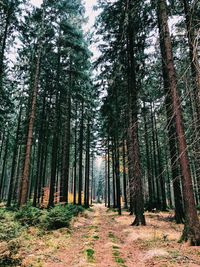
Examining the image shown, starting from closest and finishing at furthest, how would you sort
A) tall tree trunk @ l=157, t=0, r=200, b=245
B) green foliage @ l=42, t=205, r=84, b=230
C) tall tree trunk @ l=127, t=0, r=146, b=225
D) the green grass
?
the green grass < tall tree trunk @ l=157, t=0, r=200, b=245 < green foliage @ l=42, t=205, r=84, b=230 < tall tree trunk @ l=127, t=0, r=146, b=225

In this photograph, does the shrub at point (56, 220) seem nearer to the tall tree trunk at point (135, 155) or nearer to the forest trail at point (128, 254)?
the forest trail at point (128, 254)

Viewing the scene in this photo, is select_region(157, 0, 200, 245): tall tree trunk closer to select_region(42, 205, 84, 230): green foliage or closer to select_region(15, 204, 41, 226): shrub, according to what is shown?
select_region(42, 205, 84, 230): green foliage

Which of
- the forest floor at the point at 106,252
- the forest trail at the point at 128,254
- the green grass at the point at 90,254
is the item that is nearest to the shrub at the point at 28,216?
the forest floor at the point at 106,252

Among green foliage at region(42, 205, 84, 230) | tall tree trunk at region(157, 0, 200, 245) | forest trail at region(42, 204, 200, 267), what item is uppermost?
tall tree trunk at region(157, 0, 200, 245)

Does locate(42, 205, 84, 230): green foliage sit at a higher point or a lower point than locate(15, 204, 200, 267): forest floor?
higher

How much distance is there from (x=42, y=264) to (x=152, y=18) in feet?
33.9

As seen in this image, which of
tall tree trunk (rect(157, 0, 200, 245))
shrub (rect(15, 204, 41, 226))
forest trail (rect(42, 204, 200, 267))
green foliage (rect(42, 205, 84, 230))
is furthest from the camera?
green foliage (rect(42, 205, 84, 230))

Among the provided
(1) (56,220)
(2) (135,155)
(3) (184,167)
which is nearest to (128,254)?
(3) (184,167)

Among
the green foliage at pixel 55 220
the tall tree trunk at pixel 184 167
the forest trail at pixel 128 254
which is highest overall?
the tall tree trunk at pixel 184 167

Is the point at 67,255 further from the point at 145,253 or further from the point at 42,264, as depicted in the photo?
the point at 145,253

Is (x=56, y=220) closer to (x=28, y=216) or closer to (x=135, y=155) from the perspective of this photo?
(x=28, y=216)

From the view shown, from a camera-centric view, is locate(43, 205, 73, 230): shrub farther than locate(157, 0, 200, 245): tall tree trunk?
Yes

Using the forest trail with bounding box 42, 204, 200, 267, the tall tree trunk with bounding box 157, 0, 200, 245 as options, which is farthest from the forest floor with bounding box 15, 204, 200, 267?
the tall tree trunk with bounding box 157, 0, 200, 245

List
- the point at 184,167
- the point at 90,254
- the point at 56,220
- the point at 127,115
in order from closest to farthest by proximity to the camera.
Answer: the point at 90,254, the point at 184,167, the point at 56,220, the point at 127,115
